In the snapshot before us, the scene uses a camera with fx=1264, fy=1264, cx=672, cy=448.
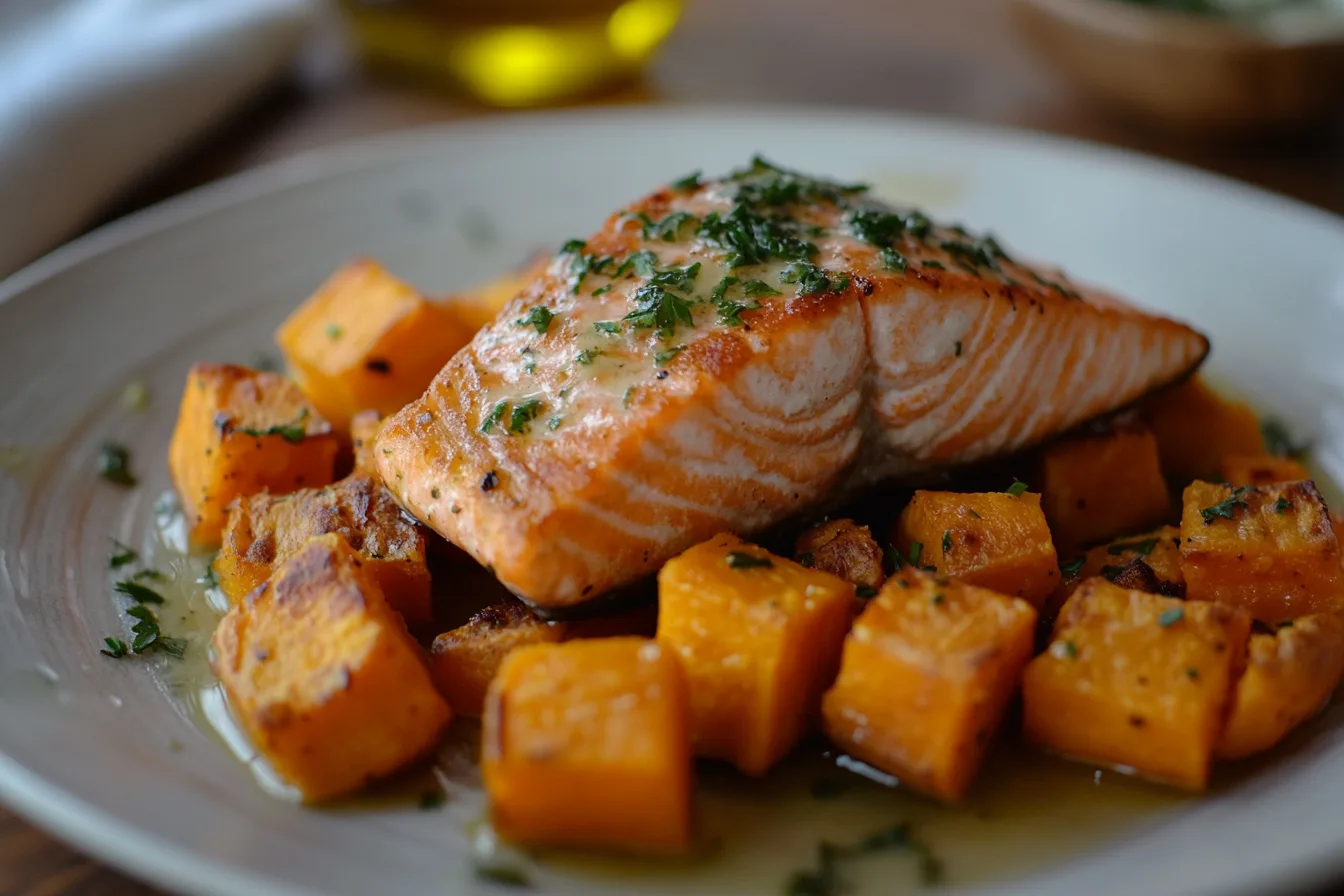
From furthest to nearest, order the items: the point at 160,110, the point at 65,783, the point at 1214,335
→ the point at 160,110
the point at 1214,335
the point at 65,783

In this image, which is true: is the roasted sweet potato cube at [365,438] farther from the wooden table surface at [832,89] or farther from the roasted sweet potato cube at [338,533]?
the wooden table surface at [832,89]

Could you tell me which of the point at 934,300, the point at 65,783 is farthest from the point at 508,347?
the point at 65,783

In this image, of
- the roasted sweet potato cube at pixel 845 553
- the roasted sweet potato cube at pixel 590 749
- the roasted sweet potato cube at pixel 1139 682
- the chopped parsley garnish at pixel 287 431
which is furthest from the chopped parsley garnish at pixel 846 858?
the chopped parsley garnish at pixel 287 431

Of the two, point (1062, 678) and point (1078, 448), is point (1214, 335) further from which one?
point (1062, 678)

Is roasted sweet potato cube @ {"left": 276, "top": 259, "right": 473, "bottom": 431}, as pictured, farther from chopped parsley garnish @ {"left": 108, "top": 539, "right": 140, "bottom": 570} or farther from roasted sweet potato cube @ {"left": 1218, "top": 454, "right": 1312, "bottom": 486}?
roasted sweet potato cube @ {"left": 1218, "top": 454, "right": 1312, "bottom": 486}

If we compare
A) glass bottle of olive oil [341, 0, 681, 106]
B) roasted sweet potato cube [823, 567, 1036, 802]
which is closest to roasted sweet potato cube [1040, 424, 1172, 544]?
roasted sweet potato cube [823, 567, 1036, 802]
